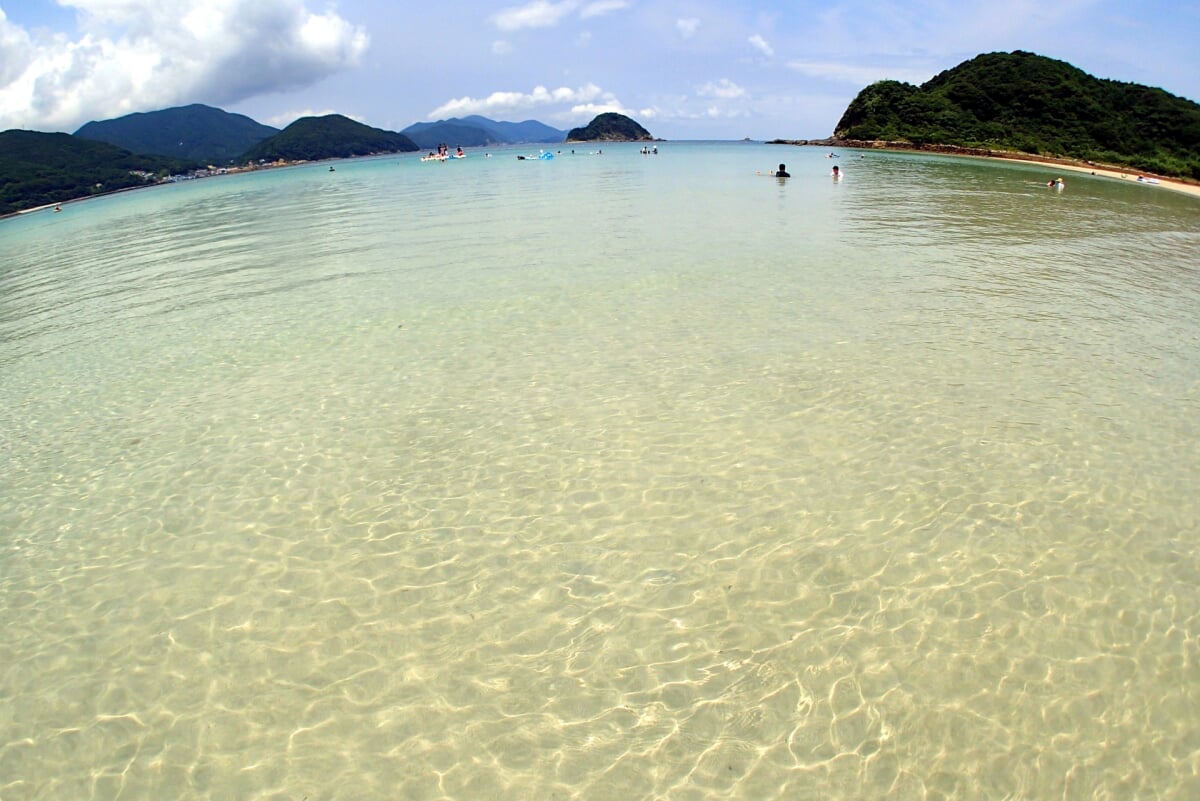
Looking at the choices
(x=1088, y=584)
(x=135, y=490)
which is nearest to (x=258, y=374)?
(x=135, y=490)

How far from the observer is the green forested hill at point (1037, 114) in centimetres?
8906

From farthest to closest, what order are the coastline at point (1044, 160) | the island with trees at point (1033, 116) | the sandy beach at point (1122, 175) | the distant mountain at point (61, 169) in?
the distant mountain at point (61, 169) < the island with trees at point (1033, 116) < the coastline at point (1044, 160) < the sandy beach at point (1122, 175)

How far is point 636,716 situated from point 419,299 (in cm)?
1367

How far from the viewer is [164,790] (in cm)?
451

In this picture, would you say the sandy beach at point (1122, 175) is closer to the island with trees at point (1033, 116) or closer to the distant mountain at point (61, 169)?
the island with trees at point (1033, 116)

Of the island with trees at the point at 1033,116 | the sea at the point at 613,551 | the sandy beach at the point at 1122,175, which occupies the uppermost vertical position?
the island with trees at the point at 1033,116

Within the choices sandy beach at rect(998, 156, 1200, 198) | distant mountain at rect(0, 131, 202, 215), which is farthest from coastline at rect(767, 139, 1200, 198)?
distant mountain at rect(0, 131, 202, 215)

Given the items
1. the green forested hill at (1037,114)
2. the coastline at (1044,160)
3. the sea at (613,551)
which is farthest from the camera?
the green forested hill at (1037,114)

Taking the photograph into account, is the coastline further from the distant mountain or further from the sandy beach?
the distant mountain

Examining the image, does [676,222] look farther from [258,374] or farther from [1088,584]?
[1088,584]

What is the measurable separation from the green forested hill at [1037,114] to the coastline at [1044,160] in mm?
2079

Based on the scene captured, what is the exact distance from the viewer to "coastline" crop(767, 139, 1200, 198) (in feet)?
171

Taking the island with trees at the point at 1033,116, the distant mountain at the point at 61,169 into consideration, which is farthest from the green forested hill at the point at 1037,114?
the distant mountain at the point at 61,169

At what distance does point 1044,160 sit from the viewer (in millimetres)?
79625
